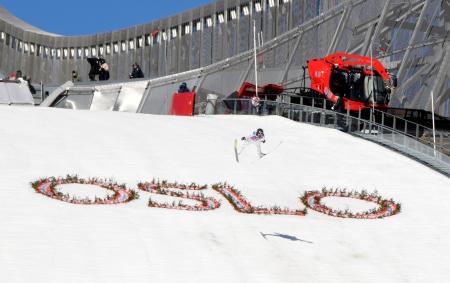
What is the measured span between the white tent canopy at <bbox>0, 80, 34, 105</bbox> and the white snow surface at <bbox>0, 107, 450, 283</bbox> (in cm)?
827

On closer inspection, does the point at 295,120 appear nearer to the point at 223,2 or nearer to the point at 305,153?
the point at 305,153

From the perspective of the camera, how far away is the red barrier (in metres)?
38.4

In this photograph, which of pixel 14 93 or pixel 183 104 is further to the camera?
pixel 14 93

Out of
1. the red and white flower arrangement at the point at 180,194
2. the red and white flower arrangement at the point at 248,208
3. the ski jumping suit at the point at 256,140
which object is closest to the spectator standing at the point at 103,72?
the ski jumping suit at the point at 256,140

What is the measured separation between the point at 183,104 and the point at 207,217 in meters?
19.9

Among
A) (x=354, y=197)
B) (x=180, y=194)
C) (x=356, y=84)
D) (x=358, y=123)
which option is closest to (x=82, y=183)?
(x=180, y=194)

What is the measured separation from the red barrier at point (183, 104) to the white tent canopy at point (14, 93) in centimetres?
620

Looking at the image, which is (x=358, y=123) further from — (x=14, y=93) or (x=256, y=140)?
(x=14, y=93)

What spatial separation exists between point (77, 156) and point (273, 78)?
2220 cm

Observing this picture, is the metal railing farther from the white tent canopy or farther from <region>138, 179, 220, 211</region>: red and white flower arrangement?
<region>138, 179, 220, 211</region>: red and white flower arrangement

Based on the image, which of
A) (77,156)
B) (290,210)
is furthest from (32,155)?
(290,210)

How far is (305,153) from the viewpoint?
2769 centimetres

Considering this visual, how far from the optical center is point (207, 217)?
63.9 ft

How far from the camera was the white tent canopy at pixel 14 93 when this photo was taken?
128 ft
